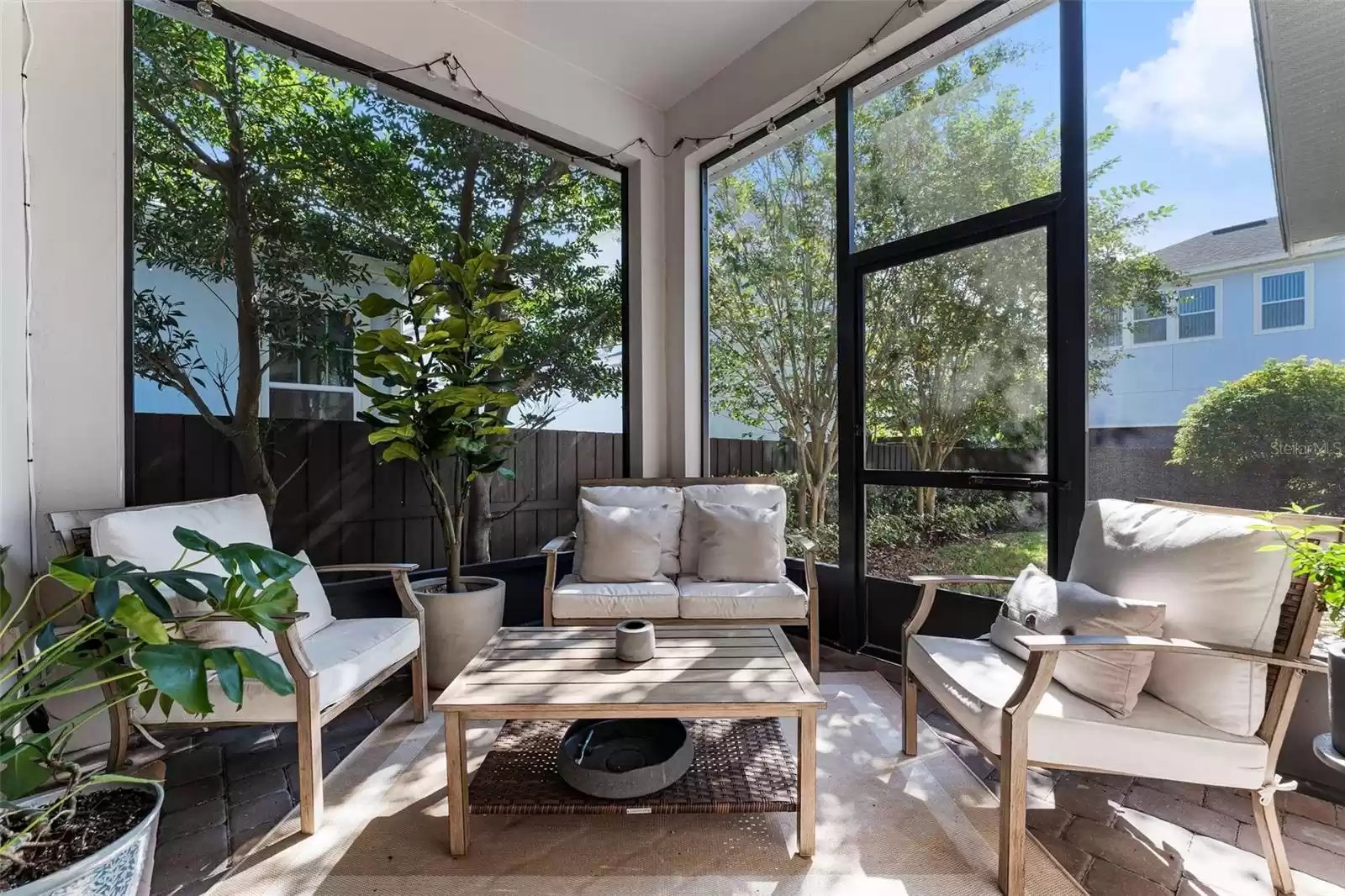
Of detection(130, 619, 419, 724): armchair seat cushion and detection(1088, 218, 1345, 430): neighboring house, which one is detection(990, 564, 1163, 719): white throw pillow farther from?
detection(130, 619, 419, 724): armchair seat cushion

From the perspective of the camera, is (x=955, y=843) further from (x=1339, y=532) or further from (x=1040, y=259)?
(x=1040, y=259)

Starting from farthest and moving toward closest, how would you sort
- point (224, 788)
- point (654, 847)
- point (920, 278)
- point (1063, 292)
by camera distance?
point (920, 278)
point (1063, 292)
point (224, 788)
point (654, 847)

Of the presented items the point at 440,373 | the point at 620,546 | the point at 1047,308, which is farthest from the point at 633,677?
the point at 1047,308

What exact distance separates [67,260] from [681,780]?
278 centimetres

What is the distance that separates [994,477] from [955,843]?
1.51 meters

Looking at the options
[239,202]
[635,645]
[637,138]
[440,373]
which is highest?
[637,138]

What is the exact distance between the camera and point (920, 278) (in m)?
3.05

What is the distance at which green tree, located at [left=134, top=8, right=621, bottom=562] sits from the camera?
2582 millimetres

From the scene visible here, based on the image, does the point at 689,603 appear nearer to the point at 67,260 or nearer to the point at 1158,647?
the point at 1158,647

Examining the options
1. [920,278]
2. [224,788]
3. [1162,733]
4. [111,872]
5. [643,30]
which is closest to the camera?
[111,872]

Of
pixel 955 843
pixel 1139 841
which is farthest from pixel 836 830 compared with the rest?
pixel 1139 841

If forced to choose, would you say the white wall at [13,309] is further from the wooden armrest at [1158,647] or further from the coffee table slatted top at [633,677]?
the wooden armrest at [1158,647]

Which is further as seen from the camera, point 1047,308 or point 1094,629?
point 1047,308

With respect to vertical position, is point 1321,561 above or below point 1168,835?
above
